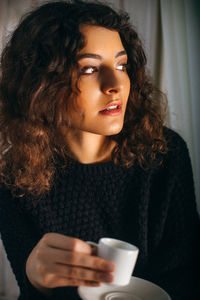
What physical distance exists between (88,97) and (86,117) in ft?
0.22

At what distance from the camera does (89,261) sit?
2.10ft

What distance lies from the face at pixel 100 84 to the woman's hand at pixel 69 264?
41 cm

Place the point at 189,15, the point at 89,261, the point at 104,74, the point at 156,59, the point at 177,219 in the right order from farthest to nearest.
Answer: the point at 156,59, the point at 189,15, the point at 177,219, the point at 104,74, the point at 89,261

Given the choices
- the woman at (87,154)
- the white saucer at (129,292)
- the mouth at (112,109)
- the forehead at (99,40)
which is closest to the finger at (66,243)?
the white saucer at (129,292)

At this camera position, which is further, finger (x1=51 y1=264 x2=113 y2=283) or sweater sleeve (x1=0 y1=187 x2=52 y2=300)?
sweater sleeve (x1=0 y1=187 x2=52 y2=300)

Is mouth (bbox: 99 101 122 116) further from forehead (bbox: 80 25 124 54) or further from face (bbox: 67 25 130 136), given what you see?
→ forehead (bbox: 80 25 124 54)

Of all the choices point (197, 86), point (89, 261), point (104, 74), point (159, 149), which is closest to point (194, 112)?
point (197, 86)

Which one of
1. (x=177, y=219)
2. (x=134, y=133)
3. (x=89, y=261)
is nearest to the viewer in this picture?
(x=89, y=261)

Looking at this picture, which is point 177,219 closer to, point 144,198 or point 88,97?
→ point 144,198

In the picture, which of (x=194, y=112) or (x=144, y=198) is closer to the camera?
(x=144, y=198)

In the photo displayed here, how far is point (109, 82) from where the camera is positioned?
936mm

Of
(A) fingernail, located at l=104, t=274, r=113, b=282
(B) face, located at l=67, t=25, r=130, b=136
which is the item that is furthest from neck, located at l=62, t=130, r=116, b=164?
(A) fingernail, located at l=104, t=274, r=113, b=282

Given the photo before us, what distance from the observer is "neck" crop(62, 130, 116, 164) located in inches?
45.5

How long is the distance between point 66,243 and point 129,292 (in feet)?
0.76
